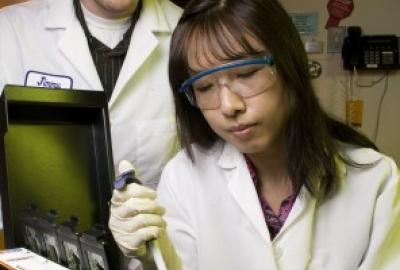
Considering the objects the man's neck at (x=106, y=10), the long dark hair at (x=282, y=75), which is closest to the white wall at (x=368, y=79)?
the man's neck at (x=106, y=10)

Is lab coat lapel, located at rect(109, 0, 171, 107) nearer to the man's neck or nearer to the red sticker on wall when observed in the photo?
the man's neck

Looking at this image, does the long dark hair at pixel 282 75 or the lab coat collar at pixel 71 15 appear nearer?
the long dark hair at pixel 282 75

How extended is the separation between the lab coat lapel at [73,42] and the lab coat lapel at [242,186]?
44 centimetres

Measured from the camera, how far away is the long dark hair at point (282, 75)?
0.96 metres

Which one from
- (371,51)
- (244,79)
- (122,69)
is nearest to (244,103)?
(244,79)

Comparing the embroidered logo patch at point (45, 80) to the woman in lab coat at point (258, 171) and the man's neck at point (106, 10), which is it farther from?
the woman in lab coat at point (258, 171)

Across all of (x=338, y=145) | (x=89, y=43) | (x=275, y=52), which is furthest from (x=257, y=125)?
(x=89, y=43)

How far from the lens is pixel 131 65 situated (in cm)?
141

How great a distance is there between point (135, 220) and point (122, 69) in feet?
2.26

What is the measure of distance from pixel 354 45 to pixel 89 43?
145cm

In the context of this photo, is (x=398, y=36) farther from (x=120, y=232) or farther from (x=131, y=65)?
(x=120, y=232)

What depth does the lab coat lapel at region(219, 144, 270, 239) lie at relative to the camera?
110 centimetres

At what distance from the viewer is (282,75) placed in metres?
0.98

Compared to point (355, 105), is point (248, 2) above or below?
above
